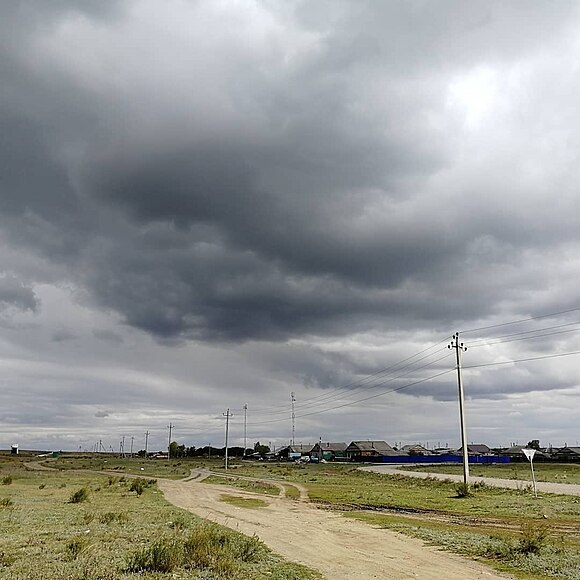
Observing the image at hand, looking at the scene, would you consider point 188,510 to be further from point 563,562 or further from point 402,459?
point 402,459

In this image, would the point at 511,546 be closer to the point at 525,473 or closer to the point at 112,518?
the point at 112,518

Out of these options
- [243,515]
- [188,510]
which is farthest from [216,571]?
[188,510]

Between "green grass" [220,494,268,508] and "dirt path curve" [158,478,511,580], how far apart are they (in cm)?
413

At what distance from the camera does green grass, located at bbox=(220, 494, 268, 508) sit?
1582 inches

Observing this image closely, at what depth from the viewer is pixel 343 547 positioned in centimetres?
2120

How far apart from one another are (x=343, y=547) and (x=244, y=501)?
78.5ft

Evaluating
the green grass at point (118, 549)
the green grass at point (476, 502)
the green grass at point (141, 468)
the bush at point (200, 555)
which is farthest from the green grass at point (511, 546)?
the green grass at point (141, 468)

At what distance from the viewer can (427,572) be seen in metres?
16.5

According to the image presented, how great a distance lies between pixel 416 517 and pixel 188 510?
43.2 ft

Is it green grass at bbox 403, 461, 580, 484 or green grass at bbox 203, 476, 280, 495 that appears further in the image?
green grass at bbox 403, 461, 580, 484

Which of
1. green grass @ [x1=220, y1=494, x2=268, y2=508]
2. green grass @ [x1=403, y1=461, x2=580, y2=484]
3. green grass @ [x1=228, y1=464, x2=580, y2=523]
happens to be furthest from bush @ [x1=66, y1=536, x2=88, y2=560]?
green grass @ [x1=403, y1=461, x2=580, y2=484]

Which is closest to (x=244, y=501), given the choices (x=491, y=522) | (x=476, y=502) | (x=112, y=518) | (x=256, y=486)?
(x=476, y=502)

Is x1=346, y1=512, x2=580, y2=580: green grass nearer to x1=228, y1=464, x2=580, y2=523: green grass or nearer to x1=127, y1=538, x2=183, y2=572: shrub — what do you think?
x1=228, y1=464, x2=580, y2=523: green grass

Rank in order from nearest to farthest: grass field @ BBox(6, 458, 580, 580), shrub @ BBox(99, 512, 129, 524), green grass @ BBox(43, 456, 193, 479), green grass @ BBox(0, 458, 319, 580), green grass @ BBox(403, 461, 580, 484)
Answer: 1. green grass @ BBox(0, 458, 319, 580)
2. grass field @ BBox(6, 458, 580, 580)
3. shrub @ BBox(99, 512, 129, 524)
4. green grass @ BBox(403, 461, 580, 484)
5. green grass @ BBox(43, 456, 193, 479)
